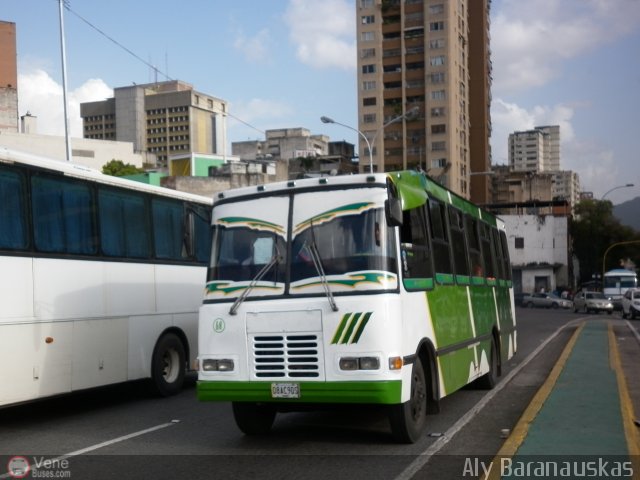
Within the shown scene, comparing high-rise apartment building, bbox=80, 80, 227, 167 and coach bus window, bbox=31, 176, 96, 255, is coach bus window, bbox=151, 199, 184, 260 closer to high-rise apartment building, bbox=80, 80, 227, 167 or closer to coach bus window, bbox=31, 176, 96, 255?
coach bus window, bbox=31, 176, 96, 255

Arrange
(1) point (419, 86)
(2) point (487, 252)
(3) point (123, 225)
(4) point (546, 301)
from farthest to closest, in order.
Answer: (1) point (419, 86) → (4) point (546, 301) → (2) point (487, 252) → (3) point (123, 225)

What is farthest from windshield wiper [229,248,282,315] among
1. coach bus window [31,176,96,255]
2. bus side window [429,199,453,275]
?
coach bus window [31,176,96,255]

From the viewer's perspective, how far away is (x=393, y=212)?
8539 millimetres

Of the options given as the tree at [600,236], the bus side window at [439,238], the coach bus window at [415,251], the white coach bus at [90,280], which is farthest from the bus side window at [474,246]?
the tree at [600,236]

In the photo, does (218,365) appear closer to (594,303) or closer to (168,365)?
(168,365)

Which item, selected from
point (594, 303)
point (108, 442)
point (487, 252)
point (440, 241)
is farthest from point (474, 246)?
point (594, 303)

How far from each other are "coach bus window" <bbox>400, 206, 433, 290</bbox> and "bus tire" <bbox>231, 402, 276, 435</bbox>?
7.64 ft

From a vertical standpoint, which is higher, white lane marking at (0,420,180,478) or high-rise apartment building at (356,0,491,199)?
high-rise apartment building at (356,0,491,199)

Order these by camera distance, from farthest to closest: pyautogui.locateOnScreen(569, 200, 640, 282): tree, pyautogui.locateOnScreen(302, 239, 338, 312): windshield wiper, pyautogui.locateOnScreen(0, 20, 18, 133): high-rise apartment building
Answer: pyautogui.locateOnScreen(569, 200, 640, 282): tree → pyautogui.locateOnScreen(0, 20, 18, 133): high-rise apartment building → pyautogui.locateOnScreen(302, 239, 338, 312): windshield wiper

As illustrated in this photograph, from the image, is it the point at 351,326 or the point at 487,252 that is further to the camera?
the point at 487,252

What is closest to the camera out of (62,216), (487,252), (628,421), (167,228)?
(628,421)

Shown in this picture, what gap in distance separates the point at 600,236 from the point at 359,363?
103 meters

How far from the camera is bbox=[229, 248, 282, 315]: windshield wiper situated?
8.81 m

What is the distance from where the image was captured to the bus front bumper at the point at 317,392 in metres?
8.18
